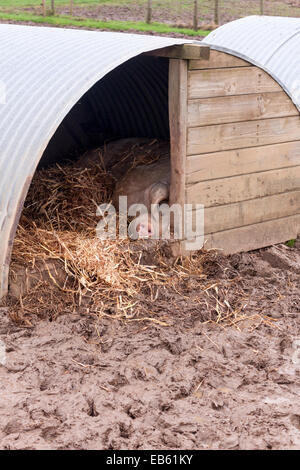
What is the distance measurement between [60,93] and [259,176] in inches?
88.3

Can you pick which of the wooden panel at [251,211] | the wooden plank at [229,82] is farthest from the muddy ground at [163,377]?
the wooden plank at [229,82]

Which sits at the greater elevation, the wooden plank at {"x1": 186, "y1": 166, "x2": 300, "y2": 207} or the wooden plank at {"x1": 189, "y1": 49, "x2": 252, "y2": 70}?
the wooden plank at {"x1": 189, "y1": 49, "x2": 252, "y2": 70}

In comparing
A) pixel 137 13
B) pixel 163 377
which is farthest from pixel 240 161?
pixel 137 13

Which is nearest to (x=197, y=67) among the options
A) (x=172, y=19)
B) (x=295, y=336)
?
(x=295, y=336)

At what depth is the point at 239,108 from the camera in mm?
6277

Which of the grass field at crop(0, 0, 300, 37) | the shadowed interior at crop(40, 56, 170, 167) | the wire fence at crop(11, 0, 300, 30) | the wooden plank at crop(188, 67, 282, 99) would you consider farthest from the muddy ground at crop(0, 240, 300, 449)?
the wire fence at crop(11, 0, 300, 30)

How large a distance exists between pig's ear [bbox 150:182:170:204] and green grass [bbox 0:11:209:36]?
17.2 metres

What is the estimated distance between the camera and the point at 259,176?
259 inches

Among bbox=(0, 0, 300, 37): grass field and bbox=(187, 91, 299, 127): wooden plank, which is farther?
bbox=(0, 0, 300, 37): grass field

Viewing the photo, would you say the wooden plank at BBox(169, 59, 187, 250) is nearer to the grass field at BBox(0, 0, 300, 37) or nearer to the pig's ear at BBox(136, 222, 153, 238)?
the pig's ear at BBox(136, 222, 153, 238)

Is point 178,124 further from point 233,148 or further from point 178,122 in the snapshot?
point 233,148

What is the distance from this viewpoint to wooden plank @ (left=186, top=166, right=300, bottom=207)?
6.15m

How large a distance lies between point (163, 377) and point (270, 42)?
19.2ft

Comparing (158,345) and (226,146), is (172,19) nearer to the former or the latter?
(226,146)
